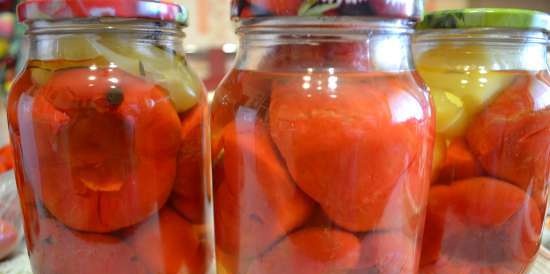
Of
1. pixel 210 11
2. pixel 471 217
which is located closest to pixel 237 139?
pixel 471 217

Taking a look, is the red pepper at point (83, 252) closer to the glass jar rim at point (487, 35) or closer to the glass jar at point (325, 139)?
the glass jar at point (325, 139)

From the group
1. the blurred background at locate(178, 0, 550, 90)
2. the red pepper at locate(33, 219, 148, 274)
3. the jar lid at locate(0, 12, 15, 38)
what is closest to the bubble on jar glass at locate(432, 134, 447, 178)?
the red pepper at locate(33, 219, 148, 274)

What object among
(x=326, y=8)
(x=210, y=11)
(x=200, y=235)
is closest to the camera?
(x=326, y=8)

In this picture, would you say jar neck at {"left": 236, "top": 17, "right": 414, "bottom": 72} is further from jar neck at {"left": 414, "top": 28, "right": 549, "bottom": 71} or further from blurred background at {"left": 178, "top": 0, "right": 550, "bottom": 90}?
blurred background at {"left": 178, "top": 0, "right": 550, "bottom": 90}

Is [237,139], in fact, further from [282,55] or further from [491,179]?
[491,179]

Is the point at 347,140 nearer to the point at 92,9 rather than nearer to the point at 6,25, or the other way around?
the point at 92,9

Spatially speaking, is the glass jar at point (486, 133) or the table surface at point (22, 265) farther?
the table surface at point (22, 265)

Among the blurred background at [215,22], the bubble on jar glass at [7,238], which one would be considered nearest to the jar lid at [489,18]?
the bubble on jar glass at [7,238]
